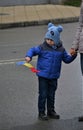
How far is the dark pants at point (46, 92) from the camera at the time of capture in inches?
253

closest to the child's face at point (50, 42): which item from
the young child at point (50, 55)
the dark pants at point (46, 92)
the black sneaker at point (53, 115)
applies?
the young child at point (50, 55)

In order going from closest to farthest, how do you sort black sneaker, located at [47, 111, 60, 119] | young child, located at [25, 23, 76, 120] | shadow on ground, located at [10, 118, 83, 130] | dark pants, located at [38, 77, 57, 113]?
shadow on ground, located at [10, 118, 83, 130], young child, located at [25, 23, 76, 120], dark pants, located at [38, 77, 57, 113], black sneaker, located at [47, 111, 60, 119]

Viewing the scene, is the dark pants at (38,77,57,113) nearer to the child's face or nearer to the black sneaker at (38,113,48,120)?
the black sneaker at (38,113,48,120)

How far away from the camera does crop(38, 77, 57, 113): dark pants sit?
21.1 feet

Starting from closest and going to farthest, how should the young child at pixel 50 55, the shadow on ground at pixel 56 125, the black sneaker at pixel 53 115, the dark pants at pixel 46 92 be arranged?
1. the shadow on ground at pixel 56 125
2. the young child at pixel 50 55
3. the dark pants at pixel 46 92
4. the black sneaker at pixel 53 115

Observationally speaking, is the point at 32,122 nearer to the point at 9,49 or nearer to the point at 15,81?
the point at 15,81

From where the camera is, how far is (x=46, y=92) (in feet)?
21.3

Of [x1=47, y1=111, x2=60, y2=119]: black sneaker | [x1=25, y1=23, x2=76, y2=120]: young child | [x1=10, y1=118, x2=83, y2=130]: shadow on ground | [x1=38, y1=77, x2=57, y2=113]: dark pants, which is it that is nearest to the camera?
[x1=10, y1=118, x2=83, y2=130]: shadow on ground

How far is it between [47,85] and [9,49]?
231 inches

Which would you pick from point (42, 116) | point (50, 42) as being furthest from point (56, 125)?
point (50, 42)

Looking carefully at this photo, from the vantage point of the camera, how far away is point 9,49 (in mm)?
12250

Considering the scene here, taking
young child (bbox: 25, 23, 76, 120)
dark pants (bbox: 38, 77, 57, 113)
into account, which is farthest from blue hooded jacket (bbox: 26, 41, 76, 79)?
dark pants (bbox: 38, 77, 57, 113)

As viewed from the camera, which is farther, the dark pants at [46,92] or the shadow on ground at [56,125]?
the dark pants at [46,92]

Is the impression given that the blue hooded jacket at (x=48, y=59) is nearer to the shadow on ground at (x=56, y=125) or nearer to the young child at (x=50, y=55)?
the young child at (x=50, y=55)
